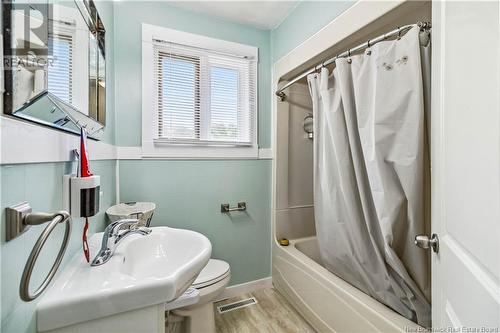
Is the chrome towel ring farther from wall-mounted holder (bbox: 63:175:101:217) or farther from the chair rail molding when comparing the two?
wall-mounted holder (bbox: 63:175:101:217)

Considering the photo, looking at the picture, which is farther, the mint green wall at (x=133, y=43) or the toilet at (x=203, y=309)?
the mint green wall at (x=133, y=43)

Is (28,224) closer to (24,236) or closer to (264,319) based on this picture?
(24,236)

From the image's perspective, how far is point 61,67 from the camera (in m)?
0.69

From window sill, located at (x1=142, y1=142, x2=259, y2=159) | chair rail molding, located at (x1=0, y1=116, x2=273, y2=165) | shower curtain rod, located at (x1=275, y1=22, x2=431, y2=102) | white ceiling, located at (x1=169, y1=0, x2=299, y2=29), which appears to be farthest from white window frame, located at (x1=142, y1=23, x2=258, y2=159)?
chair rail molding, located at (x1=0, y1=116, x2=273, y2=165)

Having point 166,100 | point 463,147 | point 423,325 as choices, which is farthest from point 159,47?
point 423,325

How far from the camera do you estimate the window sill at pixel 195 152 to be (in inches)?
Result: 64.0

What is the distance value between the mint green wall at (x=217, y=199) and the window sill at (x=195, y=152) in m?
0.05

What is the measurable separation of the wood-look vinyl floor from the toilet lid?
1.31 ft

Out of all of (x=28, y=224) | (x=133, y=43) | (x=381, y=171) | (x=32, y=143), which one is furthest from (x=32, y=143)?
(x=133, y=43)

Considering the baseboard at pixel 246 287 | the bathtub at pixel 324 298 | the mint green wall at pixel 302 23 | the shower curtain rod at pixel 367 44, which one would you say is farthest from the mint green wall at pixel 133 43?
the bathtub at pixel 324 298

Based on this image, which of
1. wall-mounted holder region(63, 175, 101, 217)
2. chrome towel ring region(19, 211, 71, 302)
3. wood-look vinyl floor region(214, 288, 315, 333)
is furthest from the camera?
wood-look vinyl floor region(214, 288, 315, 333)

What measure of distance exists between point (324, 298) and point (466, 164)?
3.86 feet

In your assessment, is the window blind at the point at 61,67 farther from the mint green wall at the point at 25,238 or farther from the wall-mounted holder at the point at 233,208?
the wall-mounted holder at the point at 233,208

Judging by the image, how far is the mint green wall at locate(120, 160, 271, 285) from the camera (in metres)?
1.63
